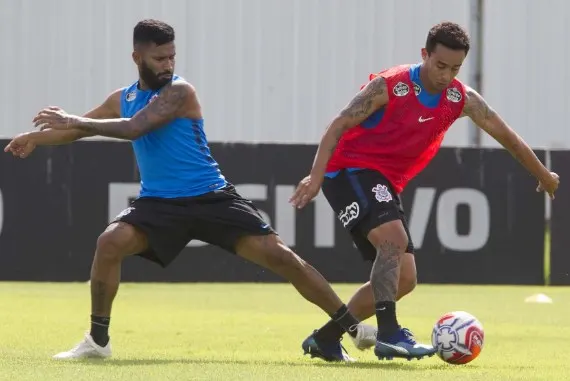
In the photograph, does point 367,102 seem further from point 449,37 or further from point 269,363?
point 269,363

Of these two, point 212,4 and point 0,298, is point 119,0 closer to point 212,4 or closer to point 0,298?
point 212,4

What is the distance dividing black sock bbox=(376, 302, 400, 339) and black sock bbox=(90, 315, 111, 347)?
1.52 meters

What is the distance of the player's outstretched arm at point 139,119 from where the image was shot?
26.5ft

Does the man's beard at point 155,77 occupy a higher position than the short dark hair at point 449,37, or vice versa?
the short dark hair at point 449,37

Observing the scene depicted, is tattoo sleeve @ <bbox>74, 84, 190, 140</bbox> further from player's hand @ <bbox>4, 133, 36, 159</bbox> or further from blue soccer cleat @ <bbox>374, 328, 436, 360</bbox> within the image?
blue soccer cleat @ <bbox>374, 328, 436, 360</bbox>

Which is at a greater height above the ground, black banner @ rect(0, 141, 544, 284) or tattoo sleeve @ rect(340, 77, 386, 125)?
tattoo sleeve @ rect(340, 77, 386, 125)

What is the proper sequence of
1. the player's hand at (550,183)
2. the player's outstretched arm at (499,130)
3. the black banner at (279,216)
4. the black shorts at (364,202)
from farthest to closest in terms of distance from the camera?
the black banner at (279,216) → the player's hand at (550,183) → the player's outstretched arm at (499,130) → the black shorts at (364,202)

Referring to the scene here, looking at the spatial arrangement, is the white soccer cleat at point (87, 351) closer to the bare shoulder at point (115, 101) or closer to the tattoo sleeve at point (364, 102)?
the bare shoulder at point (115, 101)

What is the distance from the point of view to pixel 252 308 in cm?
1327

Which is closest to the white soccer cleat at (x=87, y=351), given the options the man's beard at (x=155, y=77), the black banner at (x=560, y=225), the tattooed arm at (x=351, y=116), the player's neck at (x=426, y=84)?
the man's beard at (x=155, y=77)

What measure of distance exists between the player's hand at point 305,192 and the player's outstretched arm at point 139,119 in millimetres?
865

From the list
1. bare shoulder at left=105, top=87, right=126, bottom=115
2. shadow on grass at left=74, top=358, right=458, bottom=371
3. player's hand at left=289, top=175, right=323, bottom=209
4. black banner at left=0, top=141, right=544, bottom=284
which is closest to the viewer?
player's hand at left=289, top=175, right=323, bottom=209

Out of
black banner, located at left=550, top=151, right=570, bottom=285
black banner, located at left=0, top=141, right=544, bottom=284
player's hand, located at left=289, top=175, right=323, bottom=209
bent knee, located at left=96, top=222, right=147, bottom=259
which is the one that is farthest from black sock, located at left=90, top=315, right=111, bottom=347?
black banner, located at left=550, top=151, right=570, bottom=285

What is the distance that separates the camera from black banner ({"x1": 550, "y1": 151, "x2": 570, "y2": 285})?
642 inches
